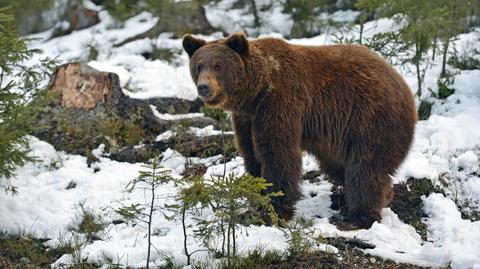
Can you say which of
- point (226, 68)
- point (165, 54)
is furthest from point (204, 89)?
point (165, 54)

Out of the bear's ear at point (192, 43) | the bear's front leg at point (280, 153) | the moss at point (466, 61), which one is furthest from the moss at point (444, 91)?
the bear's ear at point (192, 43)

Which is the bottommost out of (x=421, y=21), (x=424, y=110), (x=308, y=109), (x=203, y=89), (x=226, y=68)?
(x=424, y=110)

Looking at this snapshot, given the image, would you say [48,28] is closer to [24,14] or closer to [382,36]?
[24,14]

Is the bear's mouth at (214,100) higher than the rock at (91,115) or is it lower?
higher

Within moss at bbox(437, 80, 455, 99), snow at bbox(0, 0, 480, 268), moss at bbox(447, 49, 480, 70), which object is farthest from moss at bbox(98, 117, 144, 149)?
moss at bbox(447, 49, 480, 70)

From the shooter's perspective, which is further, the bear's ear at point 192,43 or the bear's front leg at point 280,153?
the bear's ear at point 192,43

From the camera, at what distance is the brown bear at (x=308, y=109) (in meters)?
6.64

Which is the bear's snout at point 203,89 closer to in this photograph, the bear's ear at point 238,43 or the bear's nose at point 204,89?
the bear's nose at point 204,89

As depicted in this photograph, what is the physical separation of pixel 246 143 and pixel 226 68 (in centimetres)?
87

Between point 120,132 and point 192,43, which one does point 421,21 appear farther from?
point 120,132

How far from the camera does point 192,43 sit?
6973 millimetres

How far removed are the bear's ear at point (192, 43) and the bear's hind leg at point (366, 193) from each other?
6.78 ft

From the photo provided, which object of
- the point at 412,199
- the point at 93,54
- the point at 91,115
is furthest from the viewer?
the point at 93,54

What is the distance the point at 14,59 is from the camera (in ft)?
24.5
